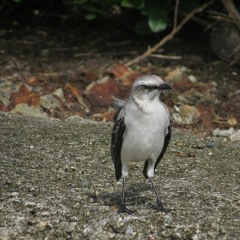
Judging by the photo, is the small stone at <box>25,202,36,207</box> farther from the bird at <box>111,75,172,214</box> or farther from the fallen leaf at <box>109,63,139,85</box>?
the fallen leaf at <box>109,63,139,85</box>

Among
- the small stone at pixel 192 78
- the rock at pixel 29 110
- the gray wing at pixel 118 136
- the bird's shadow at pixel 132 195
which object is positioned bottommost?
the rock at pixel 29 110

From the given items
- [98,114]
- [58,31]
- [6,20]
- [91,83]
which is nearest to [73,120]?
[98,114]

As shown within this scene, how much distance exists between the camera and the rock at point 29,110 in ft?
27.6

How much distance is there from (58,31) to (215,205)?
6.43 m

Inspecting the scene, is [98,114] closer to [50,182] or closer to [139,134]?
[50,182]

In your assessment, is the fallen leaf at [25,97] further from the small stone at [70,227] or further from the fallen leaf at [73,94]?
the small stone at [70,227]

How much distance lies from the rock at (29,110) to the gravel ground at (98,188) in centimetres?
45

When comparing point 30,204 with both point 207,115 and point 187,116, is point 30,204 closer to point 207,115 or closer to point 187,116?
point 187,116

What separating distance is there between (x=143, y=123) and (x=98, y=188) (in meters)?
1.05

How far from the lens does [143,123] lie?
5277mm

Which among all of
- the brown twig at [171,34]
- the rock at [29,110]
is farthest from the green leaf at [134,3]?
the rock at [29,110]

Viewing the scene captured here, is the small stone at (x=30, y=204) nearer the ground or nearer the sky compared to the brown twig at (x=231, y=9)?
nearer the sky

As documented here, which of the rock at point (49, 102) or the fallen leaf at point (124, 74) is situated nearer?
the rock at point (49, 102)

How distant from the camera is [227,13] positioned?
9.95m
